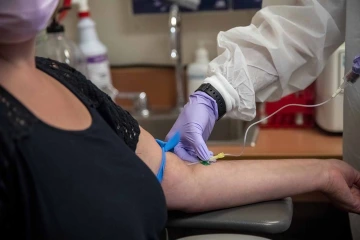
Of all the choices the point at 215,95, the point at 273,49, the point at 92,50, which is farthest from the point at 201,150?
the point at 92,50

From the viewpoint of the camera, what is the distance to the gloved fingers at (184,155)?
1.19 m

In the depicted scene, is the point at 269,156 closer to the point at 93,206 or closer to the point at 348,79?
the point at 348,79

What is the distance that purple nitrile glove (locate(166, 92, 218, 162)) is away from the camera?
1.20 metres

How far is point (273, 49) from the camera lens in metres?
1.29

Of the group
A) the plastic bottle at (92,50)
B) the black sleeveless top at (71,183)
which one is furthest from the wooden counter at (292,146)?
the black sleeveless top at (71,183)

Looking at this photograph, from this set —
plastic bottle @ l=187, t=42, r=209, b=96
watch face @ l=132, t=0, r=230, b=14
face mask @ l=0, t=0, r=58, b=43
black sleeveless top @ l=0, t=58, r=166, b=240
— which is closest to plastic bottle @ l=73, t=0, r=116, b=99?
watch face @ l=132, t=0, r=230, b=14

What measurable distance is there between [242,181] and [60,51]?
0.99 meters

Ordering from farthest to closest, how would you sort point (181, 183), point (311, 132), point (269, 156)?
point (311, 132) → point (269, 156) → point (181, 183)

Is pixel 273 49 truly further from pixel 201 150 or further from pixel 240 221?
pixel 240 221

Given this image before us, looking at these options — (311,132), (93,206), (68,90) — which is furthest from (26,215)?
(311,132)

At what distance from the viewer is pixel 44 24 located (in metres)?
0.76

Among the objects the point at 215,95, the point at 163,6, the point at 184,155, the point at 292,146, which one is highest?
the point at 163,6

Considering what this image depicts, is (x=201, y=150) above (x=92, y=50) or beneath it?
beneath

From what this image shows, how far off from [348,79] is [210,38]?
0.79m
